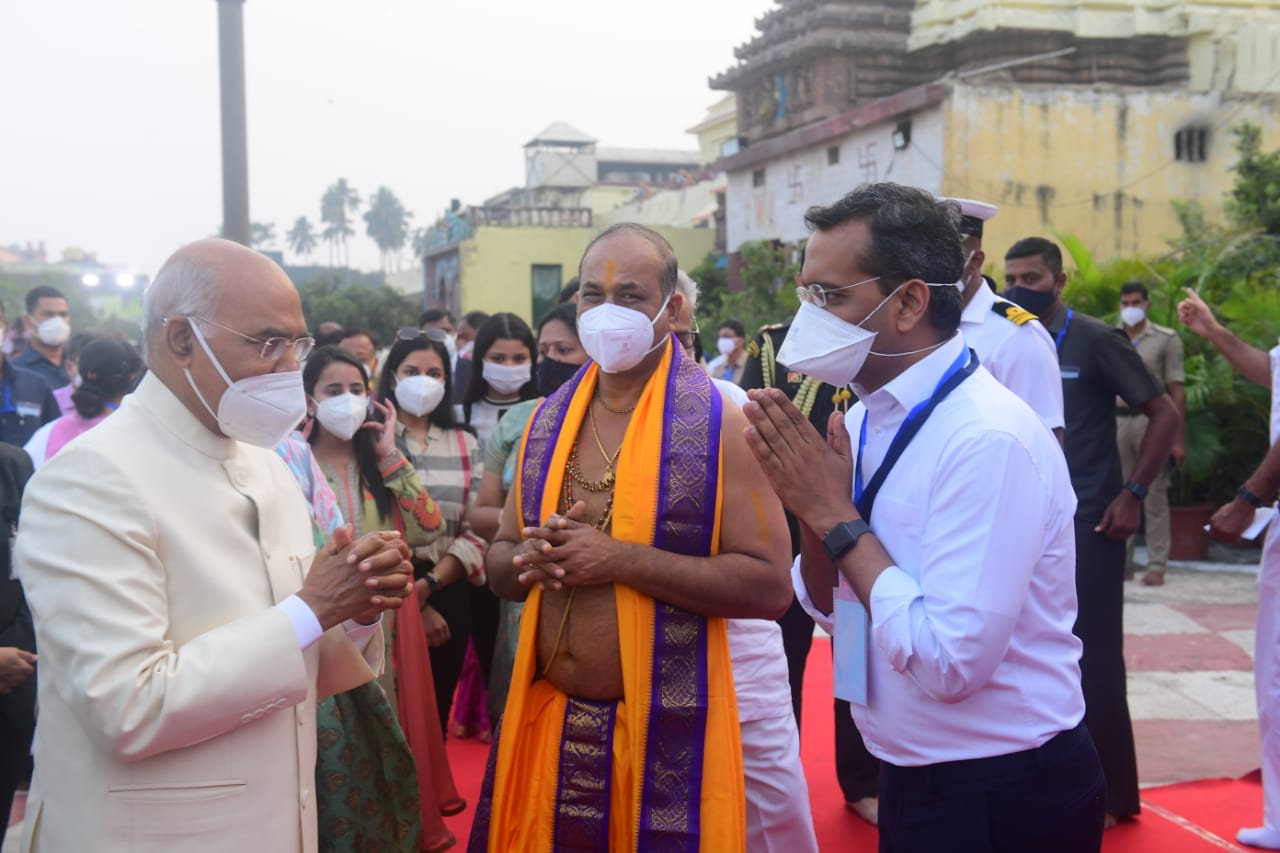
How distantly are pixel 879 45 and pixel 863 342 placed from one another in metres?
27.4

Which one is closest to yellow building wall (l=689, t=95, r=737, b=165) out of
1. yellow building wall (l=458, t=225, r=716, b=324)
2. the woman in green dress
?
yellow building wall (l=458, t=225, r=716, b=324)

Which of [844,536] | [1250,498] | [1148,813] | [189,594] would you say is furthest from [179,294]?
[1148,813]

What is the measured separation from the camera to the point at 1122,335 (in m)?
4.74

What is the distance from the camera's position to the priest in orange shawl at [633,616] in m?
2.81

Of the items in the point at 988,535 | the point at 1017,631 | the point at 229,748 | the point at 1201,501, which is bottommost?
the point at 1201,501

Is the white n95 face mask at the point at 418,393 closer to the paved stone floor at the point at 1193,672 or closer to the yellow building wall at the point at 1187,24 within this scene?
the paved stone floor at the point at 1193,672

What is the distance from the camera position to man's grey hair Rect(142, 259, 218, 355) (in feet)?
7.50

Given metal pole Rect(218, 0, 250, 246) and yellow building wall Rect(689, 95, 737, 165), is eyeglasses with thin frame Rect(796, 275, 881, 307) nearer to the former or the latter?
metal pole Rect(218, 0, 250, 246)

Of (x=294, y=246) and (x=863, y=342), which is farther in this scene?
(x=294, y=246)

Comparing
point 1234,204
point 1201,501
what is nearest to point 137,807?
point 1201,501

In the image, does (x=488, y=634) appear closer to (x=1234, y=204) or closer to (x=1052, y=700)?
(x=1052, y=700)

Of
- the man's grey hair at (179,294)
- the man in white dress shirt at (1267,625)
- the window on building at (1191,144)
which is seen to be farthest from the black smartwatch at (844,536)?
the window on building at (1191,144)

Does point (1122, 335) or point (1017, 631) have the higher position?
point (1122, 335)

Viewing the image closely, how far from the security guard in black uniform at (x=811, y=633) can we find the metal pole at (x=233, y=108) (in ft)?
10.3
